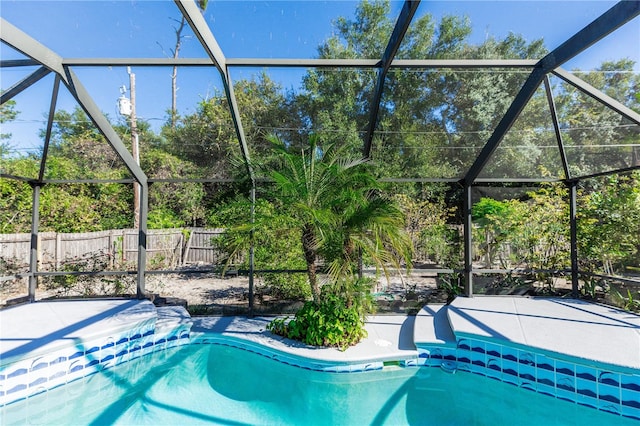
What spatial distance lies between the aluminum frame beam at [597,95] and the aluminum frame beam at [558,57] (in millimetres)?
255

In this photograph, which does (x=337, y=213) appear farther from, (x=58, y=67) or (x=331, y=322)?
(x=58, y=67)

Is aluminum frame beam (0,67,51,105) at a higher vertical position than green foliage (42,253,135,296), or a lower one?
higher

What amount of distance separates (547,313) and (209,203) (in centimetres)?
851

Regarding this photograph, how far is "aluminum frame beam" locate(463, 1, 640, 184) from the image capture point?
3188mm

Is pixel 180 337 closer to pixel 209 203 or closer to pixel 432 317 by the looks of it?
pixel 432 317

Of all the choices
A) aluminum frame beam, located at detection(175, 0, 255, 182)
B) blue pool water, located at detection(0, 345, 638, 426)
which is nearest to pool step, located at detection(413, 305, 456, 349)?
blue pool water, located at detection(0, 345, 638, 426)

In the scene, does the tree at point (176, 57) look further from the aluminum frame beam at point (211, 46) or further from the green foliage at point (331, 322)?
the green foliage at point (331, 322)

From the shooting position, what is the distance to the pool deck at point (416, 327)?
4.04m

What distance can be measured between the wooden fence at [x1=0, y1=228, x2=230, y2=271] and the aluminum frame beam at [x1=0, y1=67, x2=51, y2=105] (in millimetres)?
3828

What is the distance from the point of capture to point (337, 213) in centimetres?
503

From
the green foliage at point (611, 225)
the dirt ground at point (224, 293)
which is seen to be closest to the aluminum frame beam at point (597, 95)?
the green foliage at point (611, 225)

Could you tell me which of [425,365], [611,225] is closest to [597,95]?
[611,225]

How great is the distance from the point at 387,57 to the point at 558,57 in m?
2.15

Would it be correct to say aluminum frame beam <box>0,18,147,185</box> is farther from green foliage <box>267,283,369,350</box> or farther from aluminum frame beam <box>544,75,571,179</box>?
aluminum frame beam <box>544,75,571,179</box>
